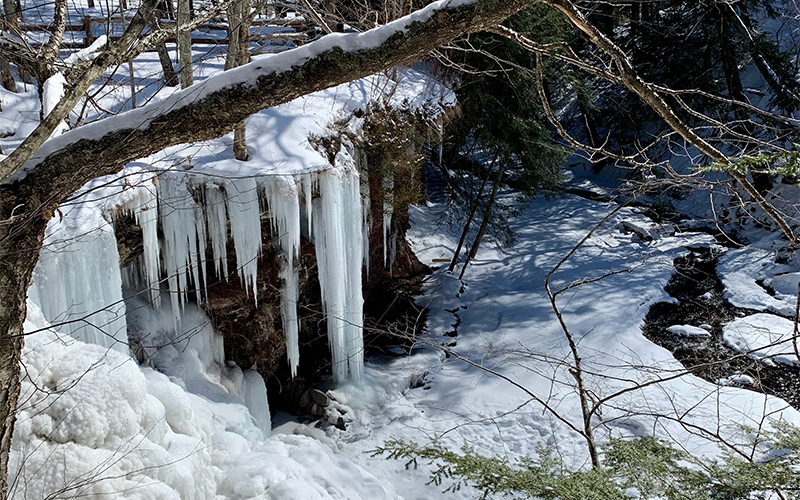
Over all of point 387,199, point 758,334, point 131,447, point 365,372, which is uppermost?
point 387,199

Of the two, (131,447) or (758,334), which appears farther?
(758,334)

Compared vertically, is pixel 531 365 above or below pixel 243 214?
below

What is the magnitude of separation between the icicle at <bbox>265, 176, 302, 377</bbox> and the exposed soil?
4.69 meters

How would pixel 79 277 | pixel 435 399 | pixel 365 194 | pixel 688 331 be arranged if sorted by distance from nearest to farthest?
pixel 79 277 → pixel 435 399 → pixel 365 194 → pixel 688 331

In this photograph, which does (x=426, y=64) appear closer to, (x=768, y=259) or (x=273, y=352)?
(x=273, y=352)

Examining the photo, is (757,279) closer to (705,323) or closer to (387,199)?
(705,323)

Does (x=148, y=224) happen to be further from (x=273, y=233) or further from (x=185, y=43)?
(x=185, y=43)

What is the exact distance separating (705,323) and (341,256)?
5964 millimetres

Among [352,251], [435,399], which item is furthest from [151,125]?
[435,399]

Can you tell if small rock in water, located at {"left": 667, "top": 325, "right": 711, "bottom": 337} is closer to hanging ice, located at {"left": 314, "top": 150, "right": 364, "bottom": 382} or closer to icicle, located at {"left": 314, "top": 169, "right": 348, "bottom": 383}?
hanging ice, located at {"left": 314, "top": 150, "right": 364, "bottom": 382}

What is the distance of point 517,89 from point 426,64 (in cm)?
187

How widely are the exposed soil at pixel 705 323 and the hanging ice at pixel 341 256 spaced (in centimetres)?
406

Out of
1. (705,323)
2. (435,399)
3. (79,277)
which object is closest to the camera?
(79,277)

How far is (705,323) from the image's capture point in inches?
355
